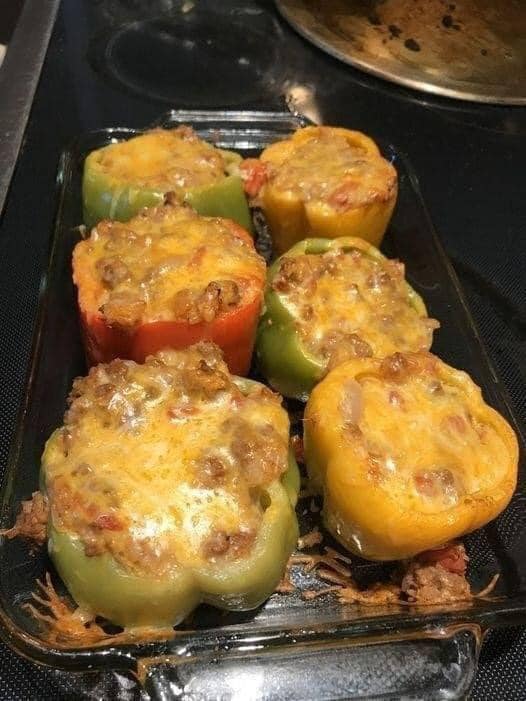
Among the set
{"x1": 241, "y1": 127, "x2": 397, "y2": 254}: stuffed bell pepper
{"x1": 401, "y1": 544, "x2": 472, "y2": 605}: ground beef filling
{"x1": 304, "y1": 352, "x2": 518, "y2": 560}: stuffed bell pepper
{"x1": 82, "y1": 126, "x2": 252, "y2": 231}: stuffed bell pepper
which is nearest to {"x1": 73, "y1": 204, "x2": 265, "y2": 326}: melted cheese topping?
{"x1": 82, "y1": 126, "x2": 252, "y2": 231}: stuffed bell pepper

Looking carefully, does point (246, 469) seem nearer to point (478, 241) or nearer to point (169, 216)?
point (169, 216)

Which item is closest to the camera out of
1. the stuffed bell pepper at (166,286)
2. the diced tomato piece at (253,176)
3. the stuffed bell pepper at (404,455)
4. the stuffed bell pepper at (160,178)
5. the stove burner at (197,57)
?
the stuffed bell pepper at (404,455)

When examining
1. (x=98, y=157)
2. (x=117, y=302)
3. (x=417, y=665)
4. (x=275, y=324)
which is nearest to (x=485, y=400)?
(x=275, y=324)

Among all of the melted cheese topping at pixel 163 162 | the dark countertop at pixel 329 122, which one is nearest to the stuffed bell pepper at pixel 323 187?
the melted cheese topping at pixel 163 162

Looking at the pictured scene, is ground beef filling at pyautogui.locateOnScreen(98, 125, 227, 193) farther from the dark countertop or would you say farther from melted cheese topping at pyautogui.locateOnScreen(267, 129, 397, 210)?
the dark countertop

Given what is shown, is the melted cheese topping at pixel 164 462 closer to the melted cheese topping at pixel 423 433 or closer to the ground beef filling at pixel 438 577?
the melted cheese topping at pixel 423 433

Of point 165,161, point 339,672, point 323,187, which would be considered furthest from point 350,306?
point 339,672
